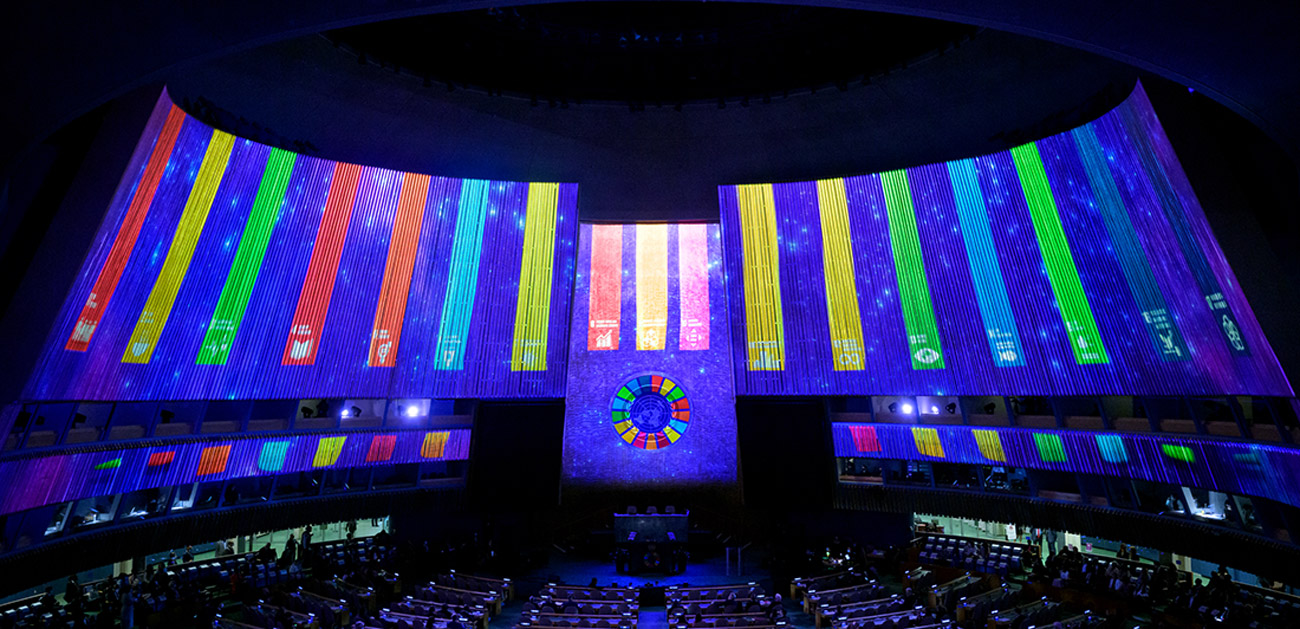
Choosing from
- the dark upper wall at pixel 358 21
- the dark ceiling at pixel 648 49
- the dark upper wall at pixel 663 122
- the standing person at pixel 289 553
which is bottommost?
the standing person at pixel 289 553

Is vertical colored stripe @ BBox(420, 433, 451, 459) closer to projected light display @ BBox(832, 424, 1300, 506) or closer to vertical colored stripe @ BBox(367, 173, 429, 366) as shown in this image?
vertical colored stripe @ BBox(367, 173, 429, 366)

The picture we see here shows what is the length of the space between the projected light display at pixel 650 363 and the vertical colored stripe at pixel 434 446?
4.42 metres

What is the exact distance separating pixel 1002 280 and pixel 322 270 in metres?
15.6

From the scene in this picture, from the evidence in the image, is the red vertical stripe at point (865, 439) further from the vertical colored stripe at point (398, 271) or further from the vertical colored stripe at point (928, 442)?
the vertical colored stripe at point (398, 271)

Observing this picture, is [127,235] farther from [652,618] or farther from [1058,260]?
[1058,260]

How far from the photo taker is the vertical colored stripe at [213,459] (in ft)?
45.9

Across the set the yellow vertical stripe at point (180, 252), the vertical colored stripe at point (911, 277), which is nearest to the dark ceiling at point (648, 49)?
the vertical colored stripe at point (911, 277)

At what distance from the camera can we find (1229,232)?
9.05 meters

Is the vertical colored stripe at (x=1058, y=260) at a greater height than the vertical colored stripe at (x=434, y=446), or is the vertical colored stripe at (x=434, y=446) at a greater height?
the vertical colored stripe at (x=1058, y=260)

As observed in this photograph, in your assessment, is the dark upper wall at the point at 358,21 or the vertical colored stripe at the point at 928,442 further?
the vertical colored stripe at the point at 928,442

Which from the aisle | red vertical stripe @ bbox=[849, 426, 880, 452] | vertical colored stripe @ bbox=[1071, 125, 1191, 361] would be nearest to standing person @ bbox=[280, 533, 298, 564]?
the aisle

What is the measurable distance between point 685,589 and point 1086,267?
11014 mm

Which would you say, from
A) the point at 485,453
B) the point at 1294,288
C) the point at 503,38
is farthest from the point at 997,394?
the point at 503,38

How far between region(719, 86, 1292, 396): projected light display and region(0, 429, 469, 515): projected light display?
8923mm
